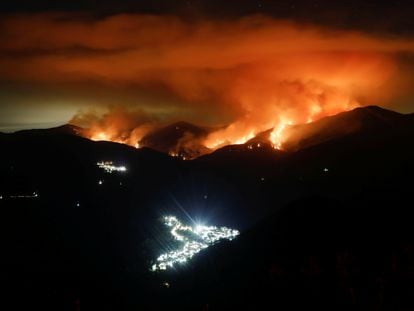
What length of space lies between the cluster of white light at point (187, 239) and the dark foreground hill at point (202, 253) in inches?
100

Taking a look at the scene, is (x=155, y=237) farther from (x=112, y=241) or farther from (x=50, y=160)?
(x=50, y=160)

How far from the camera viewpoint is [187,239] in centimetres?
8625

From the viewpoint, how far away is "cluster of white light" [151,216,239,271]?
235 feet

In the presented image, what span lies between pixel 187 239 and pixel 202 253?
16.1m

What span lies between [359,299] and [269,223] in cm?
3156

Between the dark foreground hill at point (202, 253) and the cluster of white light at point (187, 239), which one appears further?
the cluster of white light at point (187, 239)

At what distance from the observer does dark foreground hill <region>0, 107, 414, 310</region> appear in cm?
4053

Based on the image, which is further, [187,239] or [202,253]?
[187,239]

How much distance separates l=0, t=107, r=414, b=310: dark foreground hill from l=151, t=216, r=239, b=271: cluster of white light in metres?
2.55

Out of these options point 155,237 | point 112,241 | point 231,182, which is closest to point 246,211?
point 231,182

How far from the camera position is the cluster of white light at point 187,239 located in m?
71.5

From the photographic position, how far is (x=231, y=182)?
522 feet

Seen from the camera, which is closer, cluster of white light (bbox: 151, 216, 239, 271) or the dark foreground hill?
the dark foreground hill

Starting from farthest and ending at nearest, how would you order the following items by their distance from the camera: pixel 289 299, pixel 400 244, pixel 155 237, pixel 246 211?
pixel 246 211 < pixel 155 237 < pixel 400 244 < pixel 289 299
